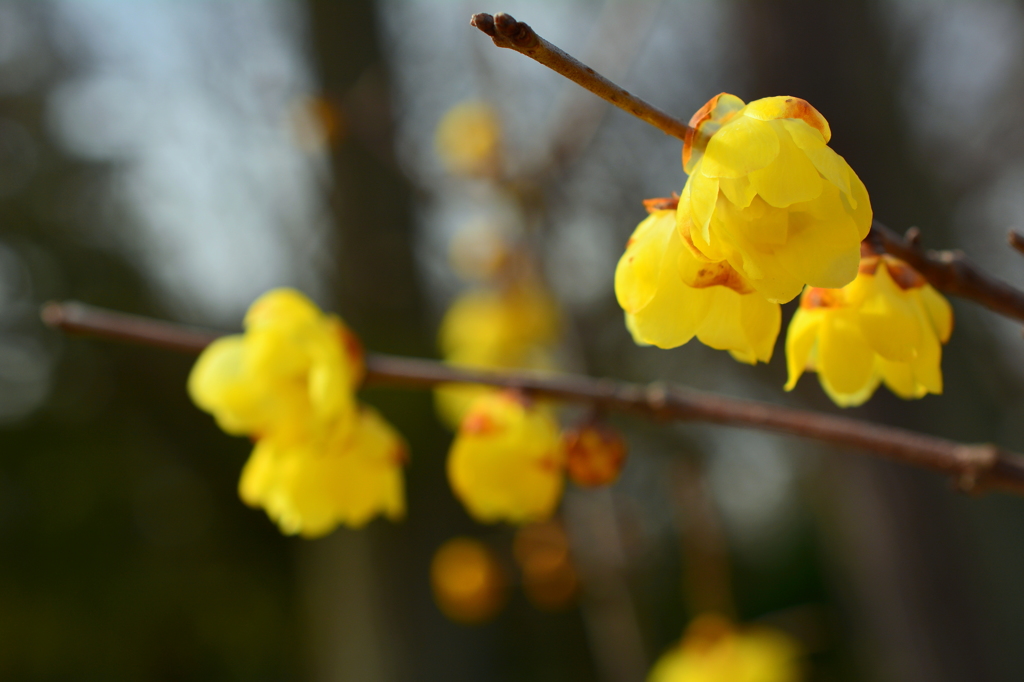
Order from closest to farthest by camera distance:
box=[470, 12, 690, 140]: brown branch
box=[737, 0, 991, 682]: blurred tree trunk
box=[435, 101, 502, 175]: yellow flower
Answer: box=[470, 12, 690, 140]: brown branch, box=[737, 0, 991, 682]: blurred tree trunk, box=[435, 101, 502, 175]: yellow flower

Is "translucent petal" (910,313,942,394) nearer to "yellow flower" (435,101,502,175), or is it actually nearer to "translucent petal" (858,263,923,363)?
"translucent petal" (858,263,923,363)

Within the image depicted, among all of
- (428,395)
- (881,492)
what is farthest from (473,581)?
(428,395)

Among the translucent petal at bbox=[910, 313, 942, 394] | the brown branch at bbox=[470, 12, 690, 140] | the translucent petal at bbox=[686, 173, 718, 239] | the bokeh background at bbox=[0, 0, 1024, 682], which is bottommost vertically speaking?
the bokeh background at bbox=[0, 0, 1024, 682]

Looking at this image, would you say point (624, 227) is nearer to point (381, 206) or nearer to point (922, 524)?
point (381, 206)

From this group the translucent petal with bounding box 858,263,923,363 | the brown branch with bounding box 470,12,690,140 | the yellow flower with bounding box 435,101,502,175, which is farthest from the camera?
the yellow flower with bounding box 435,101,502,175

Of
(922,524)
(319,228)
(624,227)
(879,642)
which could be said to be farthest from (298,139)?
(879,642)

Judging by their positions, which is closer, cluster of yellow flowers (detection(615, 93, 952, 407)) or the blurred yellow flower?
cluster of yellow flowers (detection(615, 93, 952, 407))

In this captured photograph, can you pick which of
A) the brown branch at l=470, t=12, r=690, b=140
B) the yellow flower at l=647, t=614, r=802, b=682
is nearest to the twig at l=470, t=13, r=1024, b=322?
the brown branch at l=470, t=12, r=690, b=140

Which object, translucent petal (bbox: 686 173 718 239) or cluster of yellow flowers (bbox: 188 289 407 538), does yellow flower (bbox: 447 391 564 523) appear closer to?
cluster of yellow flowers (bbox: 188 289 407 538)

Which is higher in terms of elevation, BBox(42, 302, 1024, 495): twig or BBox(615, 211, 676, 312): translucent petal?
BBox(615, 211, 676, 312): translucent petal

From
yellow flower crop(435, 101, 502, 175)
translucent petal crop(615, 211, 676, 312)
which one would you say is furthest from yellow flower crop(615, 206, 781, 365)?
yellow flower crop(435, 101, 502, 175)
